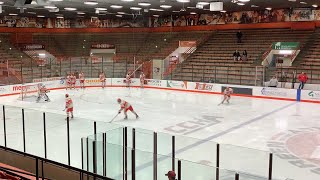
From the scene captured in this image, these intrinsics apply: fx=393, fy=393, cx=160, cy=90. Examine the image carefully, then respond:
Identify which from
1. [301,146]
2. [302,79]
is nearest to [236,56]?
[302,79]

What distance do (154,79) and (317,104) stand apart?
39.9 ft

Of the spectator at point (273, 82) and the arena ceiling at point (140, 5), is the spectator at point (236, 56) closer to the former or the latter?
the arena ceiling at point (140, 5)

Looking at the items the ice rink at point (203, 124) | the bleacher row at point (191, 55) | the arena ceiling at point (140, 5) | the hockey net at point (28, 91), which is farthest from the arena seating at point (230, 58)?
the hockey net at point (28, 91)

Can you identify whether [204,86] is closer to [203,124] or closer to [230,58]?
[230,58]

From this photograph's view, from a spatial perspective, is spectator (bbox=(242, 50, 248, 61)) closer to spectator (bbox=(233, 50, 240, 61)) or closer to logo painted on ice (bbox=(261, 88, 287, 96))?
spectator (bbox=(233, 50, 240, 61))

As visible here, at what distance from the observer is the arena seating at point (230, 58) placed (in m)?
27.0

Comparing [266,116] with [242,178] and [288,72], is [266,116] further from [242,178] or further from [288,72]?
[242,178]

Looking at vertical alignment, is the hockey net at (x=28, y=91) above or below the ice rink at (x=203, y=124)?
above

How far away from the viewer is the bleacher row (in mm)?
26500

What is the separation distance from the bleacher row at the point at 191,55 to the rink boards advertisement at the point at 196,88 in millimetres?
987

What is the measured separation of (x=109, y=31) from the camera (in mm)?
40375

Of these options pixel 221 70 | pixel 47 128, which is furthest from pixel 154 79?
pixel 47 128

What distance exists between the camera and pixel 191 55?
32.0 meters

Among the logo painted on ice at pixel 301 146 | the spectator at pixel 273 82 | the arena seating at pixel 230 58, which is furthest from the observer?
the arena seating at pixel 230 58
